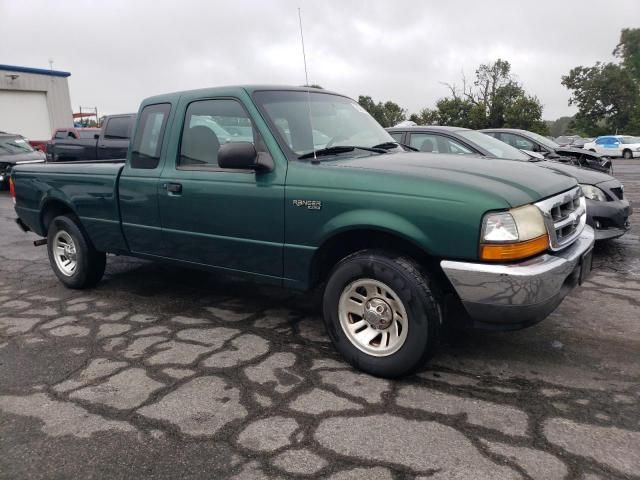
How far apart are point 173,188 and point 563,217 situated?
2752mm

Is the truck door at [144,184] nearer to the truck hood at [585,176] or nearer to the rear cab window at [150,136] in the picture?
the rear cab window at [150,136]

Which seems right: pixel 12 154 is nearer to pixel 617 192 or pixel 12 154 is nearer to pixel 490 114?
pixel 617 192

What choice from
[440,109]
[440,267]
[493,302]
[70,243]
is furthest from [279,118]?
[440,109]

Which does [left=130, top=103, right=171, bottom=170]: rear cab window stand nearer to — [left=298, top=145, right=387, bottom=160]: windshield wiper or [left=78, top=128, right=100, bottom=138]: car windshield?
[left=298, top=145, right=387, bottom=160]: windshield wiper

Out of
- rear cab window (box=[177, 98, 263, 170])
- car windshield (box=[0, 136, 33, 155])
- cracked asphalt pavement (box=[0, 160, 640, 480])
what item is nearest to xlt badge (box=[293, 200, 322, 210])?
rear cab window (box=[177, 98, 263, 170])

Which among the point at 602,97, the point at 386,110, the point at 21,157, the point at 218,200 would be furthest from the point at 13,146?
the point at 602,97

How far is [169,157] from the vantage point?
4.20 meters

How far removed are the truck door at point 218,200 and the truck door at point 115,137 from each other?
9663 millimetres

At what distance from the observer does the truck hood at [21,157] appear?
13906 millimetres

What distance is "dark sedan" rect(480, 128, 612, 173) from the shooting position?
8.25m

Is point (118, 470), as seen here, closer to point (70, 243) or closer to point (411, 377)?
point (411, 377)

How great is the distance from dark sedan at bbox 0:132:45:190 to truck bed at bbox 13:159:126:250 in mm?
9280

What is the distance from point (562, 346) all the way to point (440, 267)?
49.5 inches

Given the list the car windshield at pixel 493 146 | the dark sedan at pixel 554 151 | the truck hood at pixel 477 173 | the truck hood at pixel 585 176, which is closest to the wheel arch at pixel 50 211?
the truck hood at pixel 477 173
